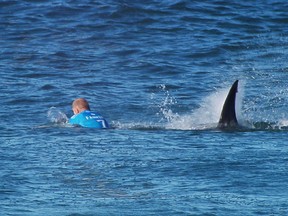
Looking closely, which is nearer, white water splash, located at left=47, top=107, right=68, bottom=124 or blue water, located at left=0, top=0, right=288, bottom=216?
blue water, located at left=0, top=0, right=288, bottom=216

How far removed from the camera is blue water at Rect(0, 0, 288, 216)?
1140cm

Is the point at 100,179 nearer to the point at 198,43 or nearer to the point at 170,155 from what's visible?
the point at 170,155

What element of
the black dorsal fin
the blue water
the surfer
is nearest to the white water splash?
the blue water

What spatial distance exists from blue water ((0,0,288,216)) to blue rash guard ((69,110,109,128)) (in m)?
0.29

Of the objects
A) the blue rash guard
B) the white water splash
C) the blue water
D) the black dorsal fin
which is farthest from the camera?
the white water splash

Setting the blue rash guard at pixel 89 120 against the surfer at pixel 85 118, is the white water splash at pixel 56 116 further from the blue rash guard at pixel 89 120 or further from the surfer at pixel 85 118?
the blue rash guard at pixel 89 120

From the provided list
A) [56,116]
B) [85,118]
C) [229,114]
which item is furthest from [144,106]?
[229,114]

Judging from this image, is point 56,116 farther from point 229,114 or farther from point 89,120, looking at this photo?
point 229,114

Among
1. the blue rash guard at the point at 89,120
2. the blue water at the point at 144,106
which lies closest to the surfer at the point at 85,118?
the blue rash guard at the point at 89,120

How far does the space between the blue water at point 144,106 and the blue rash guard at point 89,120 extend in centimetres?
29

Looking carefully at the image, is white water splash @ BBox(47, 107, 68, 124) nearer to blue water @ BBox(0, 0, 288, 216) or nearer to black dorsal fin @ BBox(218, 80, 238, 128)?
blue water @ BBox(0, 0, 288, 216)

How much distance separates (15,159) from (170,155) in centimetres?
200

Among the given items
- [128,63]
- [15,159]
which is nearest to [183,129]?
[15,159]

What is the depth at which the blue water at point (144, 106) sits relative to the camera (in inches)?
449
